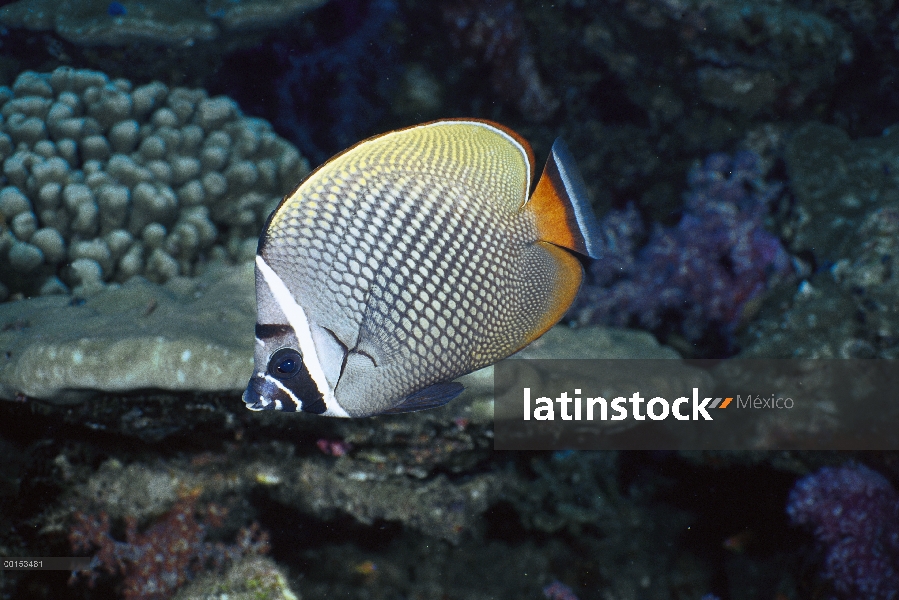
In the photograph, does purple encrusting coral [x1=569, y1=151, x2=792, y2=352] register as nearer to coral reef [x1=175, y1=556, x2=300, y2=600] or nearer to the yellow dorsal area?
the yellow dorsal area

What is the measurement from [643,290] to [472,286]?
7.05 ft

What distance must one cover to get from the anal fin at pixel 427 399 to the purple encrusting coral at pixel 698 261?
76.3 inches

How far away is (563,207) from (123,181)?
2912 millimetres

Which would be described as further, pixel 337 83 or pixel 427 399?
pixel 337 83

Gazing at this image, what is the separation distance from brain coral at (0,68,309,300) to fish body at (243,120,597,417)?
6.55 ft

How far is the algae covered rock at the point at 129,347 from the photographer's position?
207 centimetres

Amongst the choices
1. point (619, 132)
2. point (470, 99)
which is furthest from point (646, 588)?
point (470, 99)

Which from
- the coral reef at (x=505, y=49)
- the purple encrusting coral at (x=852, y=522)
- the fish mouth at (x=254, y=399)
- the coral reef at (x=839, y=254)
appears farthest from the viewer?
the coral reef at (x=505, y=49)

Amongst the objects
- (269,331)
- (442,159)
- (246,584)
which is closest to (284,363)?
(269,331)

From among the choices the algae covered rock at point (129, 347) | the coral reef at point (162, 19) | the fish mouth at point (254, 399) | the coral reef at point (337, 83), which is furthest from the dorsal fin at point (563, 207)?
the coral reef at point (162, 19)

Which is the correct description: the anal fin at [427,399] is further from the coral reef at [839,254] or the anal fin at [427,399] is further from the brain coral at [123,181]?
the coral reef at [839,254]

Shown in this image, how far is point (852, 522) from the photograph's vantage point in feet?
8.76

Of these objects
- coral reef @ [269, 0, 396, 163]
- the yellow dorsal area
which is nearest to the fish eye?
the yellow dorsal area

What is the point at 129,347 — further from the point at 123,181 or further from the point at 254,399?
the point at 123,181
